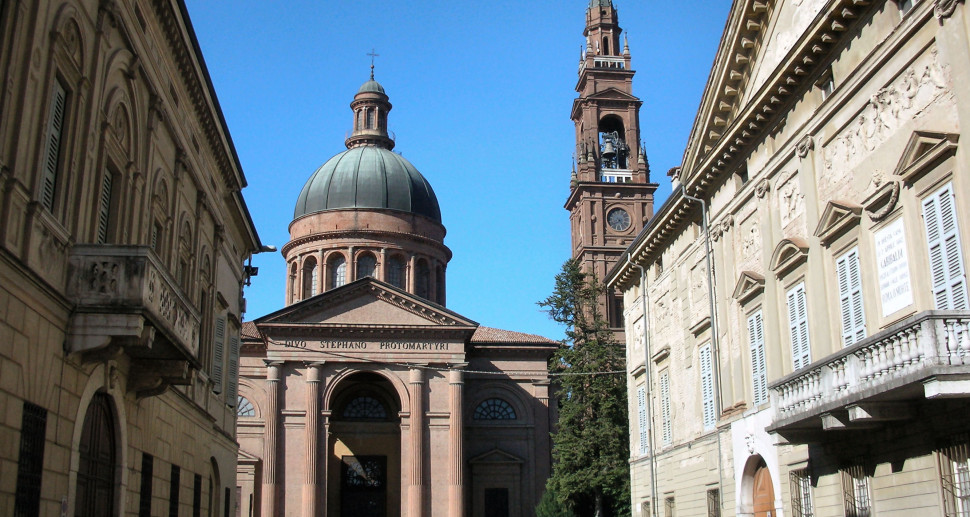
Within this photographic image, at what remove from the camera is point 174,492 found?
1792cm

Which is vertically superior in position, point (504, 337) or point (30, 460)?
point (504, 337)

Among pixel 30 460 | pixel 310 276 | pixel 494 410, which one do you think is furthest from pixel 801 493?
pixel 310 276

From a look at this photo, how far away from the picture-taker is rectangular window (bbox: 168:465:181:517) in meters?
17.6

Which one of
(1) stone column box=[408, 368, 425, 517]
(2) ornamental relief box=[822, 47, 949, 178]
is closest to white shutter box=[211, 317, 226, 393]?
(2) ornamental relief box=[822, 47, 949, 178]

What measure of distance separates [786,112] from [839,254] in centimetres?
336

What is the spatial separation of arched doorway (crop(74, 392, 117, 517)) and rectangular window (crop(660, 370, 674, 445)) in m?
A: 15.2

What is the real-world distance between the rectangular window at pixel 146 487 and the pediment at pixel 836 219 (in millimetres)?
11124

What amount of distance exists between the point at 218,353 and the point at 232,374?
2.48 m

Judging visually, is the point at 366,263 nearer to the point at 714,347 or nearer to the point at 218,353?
the point at 218,353

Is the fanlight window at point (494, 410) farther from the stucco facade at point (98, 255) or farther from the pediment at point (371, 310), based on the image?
the stucco facade at point (98, 255)

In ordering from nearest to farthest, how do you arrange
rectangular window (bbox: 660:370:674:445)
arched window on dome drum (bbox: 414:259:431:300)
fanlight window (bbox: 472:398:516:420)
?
rectangular window (bbox: 660:370:674:445)
fanlight window (bbox: 472:398:516:420)
arched window on dome drum (bbox: 414:259:431:300)

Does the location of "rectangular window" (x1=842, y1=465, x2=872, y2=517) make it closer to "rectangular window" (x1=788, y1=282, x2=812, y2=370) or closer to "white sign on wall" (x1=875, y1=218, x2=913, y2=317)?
"rectangular window" (x1=788, y1=282, x2=812, y2=370)

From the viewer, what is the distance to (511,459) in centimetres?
4769

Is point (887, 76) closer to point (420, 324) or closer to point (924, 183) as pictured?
point (924, 183)
